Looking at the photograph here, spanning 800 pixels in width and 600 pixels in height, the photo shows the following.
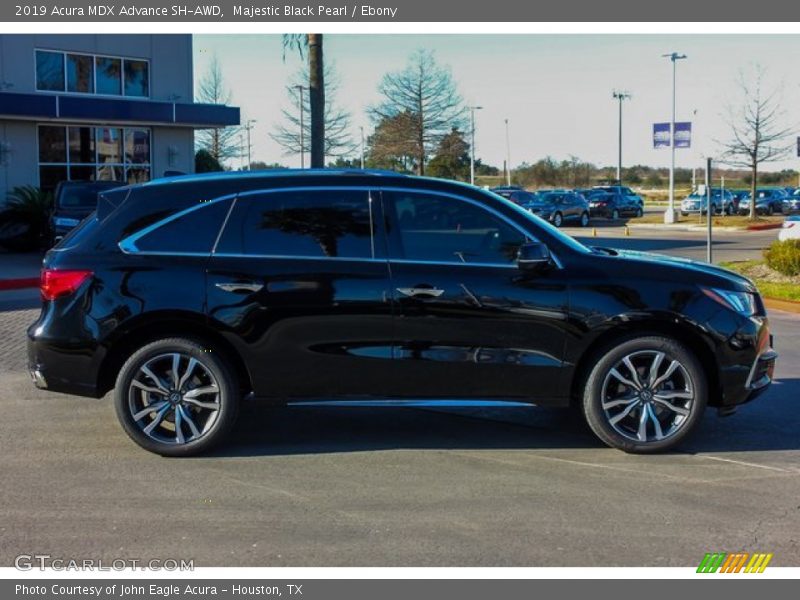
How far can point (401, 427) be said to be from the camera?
7020 millimetres

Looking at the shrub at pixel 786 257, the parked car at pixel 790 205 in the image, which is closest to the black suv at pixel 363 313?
the shrub at pixel 786 257

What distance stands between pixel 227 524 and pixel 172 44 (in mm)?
25626

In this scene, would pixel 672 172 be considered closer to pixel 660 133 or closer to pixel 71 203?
pixel 660 133

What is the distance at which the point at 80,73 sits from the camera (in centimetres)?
2664

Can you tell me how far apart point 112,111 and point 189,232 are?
810 inches

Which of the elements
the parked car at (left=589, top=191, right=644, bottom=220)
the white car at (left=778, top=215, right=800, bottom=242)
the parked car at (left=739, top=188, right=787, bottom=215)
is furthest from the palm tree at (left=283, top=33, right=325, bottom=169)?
the parked car at (left=739, top=188, right=787, bottom=215)

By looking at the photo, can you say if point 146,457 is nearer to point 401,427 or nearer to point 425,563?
point 401,427

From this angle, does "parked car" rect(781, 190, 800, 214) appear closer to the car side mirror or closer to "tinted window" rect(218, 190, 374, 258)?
the car side mirror

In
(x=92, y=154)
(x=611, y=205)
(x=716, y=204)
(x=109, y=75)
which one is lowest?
(x=611, y=205)

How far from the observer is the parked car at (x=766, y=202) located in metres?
54.0

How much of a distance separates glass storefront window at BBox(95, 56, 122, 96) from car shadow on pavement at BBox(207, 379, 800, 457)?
72.6 ft

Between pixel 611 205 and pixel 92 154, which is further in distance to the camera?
pixel 611 205

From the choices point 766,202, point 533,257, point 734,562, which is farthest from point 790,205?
point 734,562

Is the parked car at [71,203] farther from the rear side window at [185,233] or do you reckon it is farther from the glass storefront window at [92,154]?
the rear side window at [185,233]
